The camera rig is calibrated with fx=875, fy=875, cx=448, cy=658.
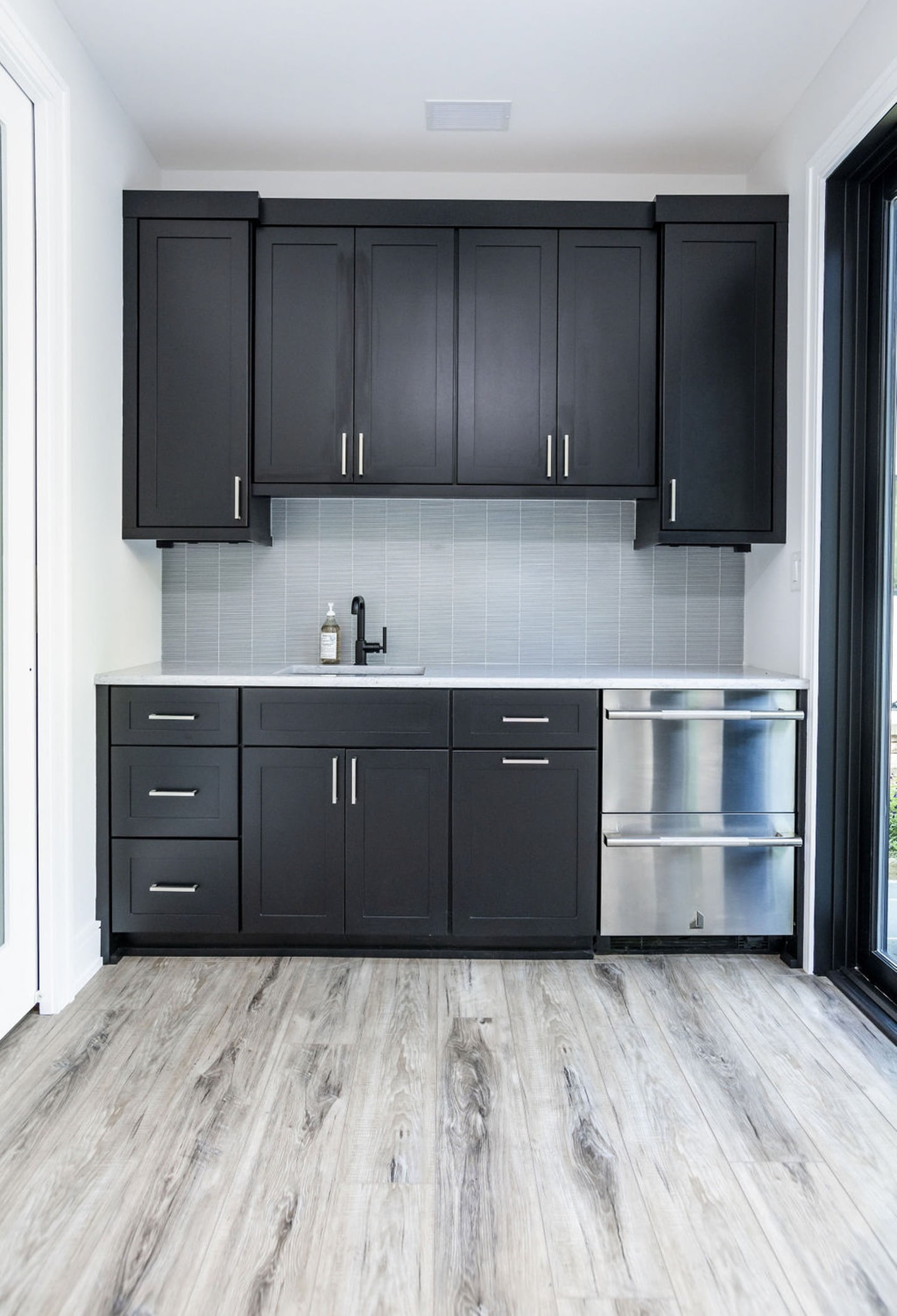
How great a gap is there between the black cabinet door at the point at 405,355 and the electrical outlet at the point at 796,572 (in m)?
1.18

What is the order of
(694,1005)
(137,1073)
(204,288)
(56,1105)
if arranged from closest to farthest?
(56,1105)
(137,1073)
(694,1005)
(204,288)

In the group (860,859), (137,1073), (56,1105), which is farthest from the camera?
(860,859)

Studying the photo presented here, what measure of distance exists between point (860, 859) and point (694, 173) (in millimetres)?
2554

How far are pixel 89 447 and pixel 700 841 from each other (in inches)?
89.0

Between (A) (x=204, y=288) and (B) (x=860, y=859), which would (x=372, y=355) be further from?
(B) (x=860, y=859)

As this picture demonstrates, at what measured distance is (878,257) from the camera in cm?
257

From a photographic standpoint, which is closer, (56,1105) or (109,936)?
Answer: (56,1105)

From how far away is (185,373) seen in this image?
2977mm

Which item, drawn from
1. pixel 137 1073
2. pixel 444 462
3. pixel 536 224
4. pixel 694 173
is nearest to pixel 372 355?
pixel 444 462

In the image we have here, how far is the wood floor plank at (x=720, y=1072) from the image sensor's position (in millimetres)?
1833

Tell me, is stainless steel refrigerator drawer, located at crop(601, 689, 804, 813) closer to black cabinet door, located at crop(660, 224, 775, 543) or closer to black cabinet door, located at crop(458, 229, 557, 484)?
black cabinet door, located at crop(660, 224, 775, 543)

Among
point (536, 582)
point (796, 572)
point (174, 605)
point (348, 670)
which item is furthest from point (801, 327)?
point (174, 605)

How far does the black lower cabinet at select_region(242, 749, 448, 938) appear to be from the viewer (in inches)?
109

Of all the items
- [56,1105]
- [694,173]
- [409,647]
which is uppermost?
[694,173]
